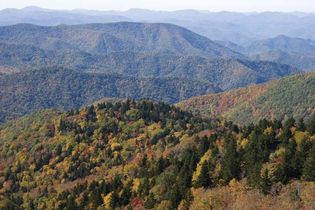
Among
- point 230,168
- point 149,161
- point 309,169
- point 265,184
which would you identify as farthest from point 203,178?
point 149,161

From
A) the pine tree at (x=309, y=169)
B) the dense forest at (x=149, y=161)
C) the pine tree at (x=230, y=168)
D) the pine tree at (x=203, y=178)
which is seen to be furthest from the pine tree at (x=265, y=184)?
the pine tree at (x=203, y=178)

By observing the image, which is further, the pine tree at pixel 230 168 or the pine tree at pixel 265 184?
the pine tree at pixel 230 168

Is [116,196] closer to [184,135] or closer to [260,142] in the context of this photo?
[260,142]

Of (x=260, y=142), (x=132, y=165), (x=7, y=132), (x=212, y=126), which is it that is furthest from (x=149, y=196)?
(x=7, y=132)

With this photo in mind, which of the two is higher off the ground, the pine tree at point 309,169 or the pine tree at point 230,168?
the pine tree at point 309,169

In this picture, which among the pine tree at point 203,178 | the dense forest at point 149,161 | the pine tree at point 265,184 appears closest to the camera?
the pine tree at point 265,184

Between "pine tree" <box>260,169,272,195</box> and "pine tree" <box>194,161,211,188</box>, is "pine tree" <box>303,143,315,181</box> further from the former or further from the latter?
"pine tree" <box>194,161,211,188</box>

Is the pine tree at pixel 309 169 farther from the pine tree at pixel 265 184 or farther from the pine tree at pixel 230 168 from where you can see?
the pine tree at pixel 230 168

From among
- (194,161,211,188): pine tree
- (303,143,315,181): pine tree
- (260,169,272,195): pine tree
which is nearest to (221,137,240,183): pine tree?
(194,161,211,188): pine tree

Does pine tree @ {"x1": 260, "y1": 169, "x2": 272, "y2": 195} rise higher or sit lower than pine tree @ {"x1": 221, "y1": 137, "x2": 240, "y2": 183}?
higher
